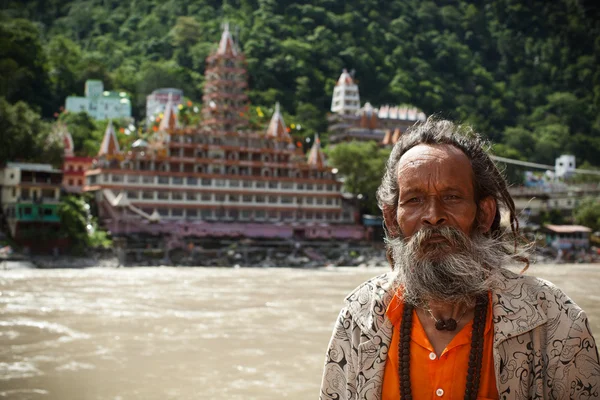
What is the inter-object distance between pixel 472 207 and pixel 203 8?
10385 centimetres

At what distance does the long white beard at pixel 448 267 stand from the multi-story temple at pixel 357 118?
239 feet

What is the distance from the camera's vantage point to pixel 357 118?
79.7 metres

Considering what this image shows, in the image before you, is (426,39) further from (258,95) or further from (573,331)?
(573,331)

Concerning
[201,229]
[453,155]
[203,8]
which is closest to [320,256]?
[201,229]

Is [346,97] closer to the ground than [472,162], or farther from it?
farther from it

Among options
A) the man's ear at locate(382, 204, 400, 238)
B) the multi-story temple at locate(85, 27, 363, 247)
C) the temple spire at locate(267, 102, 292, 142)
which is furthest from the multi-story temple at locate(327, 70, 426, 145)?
the man's ear at locate(382, 204, 400, 238)

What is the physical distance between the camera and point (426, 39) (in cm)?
10719

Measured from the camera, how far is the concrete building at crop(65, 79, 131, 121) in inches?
2849

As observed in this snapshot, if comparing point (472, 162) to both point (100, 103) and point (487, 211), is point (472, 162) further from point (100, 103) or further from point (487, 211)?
point (100, 103)

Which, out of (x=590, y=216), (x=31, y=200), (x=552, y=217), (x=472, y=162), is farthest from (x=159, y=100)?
(x=472, y=162)

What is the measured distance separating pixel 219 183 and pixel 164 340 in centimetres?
3887

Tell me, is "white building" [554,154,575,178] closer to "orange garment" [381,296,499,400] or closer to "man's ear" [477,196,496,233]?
"man's ear" [477,196,496,233]

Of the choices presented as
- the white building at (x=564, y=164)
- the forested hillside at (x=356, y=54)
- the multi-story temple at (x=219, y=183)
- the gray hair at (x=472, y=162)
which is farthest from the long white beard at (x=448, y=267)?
the white building at (x=564, y=164)

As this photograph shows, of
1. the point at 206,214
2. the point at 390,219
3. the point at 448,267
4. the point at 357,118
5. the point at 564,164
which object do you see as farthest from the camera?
the point at 357,118
